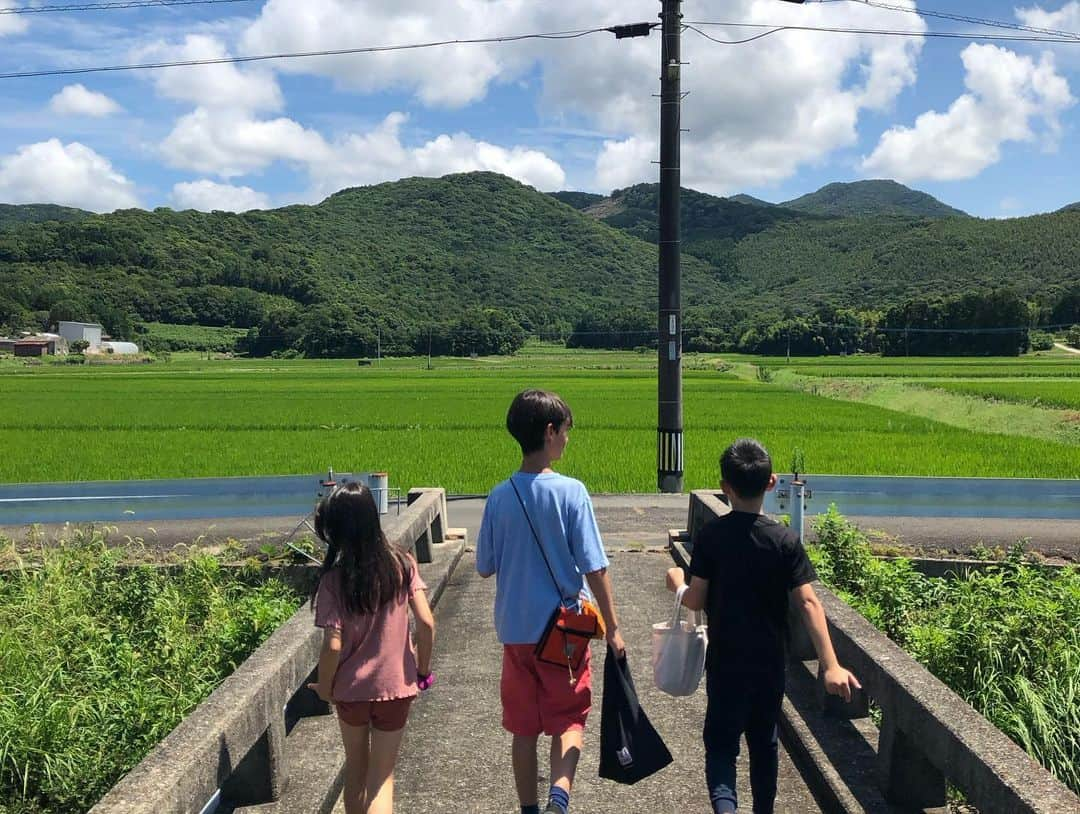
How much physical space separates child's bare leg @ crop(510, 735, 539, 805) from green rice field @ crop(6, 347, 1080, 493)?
9467 millimetres

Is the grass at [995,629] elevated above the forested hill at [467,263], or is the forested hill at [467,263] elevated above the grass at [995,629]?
the forested hill at [467,263]

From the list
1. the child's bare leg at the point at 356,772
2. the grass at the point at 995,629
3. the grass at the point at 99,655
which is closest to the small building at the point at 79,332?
the grass at the point at 99,655

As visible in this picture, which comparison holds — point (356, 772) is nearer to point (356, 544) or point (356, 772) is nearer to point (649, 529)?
point (356, 544)

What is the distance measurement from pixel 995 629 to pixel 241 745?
430 cm

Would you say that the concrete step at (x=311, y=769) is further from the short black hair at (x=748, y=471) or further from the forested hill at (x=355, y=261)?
the forested hill at (x=355, y=261)

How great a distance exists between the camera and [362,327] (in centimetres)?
10256

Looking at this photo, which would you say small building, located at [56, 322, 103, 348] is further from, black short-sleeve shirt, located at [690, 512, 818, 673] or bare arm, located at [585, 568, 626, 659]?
black short-sleeve shirt, located at [690, 512, 818, 673]

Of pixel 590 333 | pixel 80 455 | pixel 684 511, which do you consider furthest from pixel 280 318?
pixel 684 511

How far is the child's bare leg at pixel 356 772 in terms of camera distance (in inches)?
134

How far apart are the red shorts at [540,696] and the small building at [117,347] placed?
10631 cm

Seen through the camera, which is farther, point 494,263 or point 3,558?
point 494,263

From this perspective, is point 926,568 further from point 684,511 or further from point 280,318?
point 280,318

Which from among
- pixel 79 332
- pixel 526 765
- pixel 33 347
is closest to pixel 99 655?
pixel 526 765

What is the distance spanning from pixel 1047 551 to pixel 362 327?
318 feet
